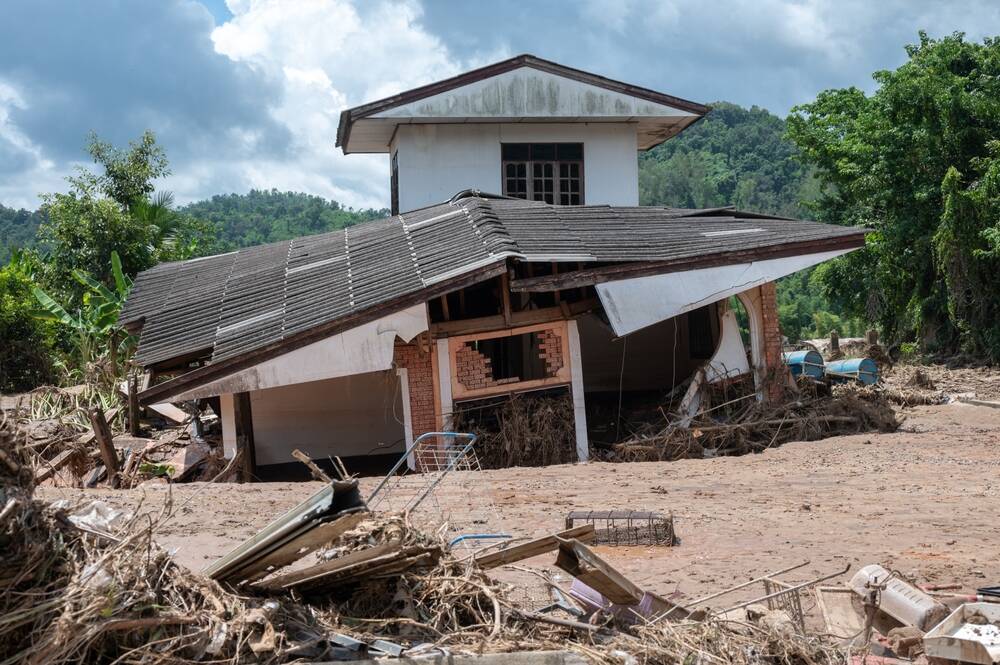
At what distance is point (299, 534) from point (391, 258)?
37.9ft

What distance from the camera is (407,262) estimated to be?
1670 cm

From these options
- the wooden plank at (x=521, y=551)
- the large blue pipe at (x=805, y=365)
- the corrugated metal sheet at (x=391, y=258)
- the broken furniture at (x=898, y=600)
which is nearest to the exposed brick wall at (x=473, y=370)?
the corrugated metal sheet at (x=391, y=258)

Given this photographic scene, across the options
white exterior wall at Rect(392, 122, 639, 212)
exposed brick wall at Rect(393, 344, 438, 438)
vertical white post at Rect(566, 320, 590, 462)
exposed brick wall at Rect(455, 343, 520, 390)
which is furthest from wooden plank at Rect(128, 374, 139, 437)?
white exterior wall at Rect(392, 122, 639, 212)

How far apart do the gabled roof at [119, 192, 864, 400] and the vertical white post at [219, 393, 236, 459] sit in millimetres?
855

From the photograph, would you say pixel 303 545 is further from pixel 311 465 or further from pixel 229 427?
pixel 229 427

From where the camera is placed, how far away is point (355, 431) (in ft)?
60.0

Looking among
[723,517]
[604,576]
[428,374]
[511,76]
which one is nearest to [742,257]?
[428,374]

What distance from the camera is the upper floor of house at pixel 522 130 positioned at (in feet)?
78.2

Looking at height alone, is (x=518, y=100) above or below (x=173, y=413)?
above

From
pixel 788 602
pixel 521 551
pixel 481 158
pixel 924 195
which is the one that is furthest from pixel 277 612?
pixel 924 195

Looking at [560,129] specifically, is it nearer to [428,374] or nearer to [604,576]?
[428,374]

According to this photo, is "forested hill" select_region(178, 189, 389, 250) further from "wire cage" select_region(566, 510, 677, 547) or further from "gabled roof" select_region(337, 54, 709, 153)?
"wire cage" select_region(566, 510, 677, 547)

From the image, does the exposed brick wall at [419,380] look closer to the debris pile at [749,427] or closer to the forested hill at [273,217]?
the debris pile at [749,427]

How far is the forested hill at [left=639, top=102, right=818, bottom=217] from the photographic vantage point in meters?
88.6
